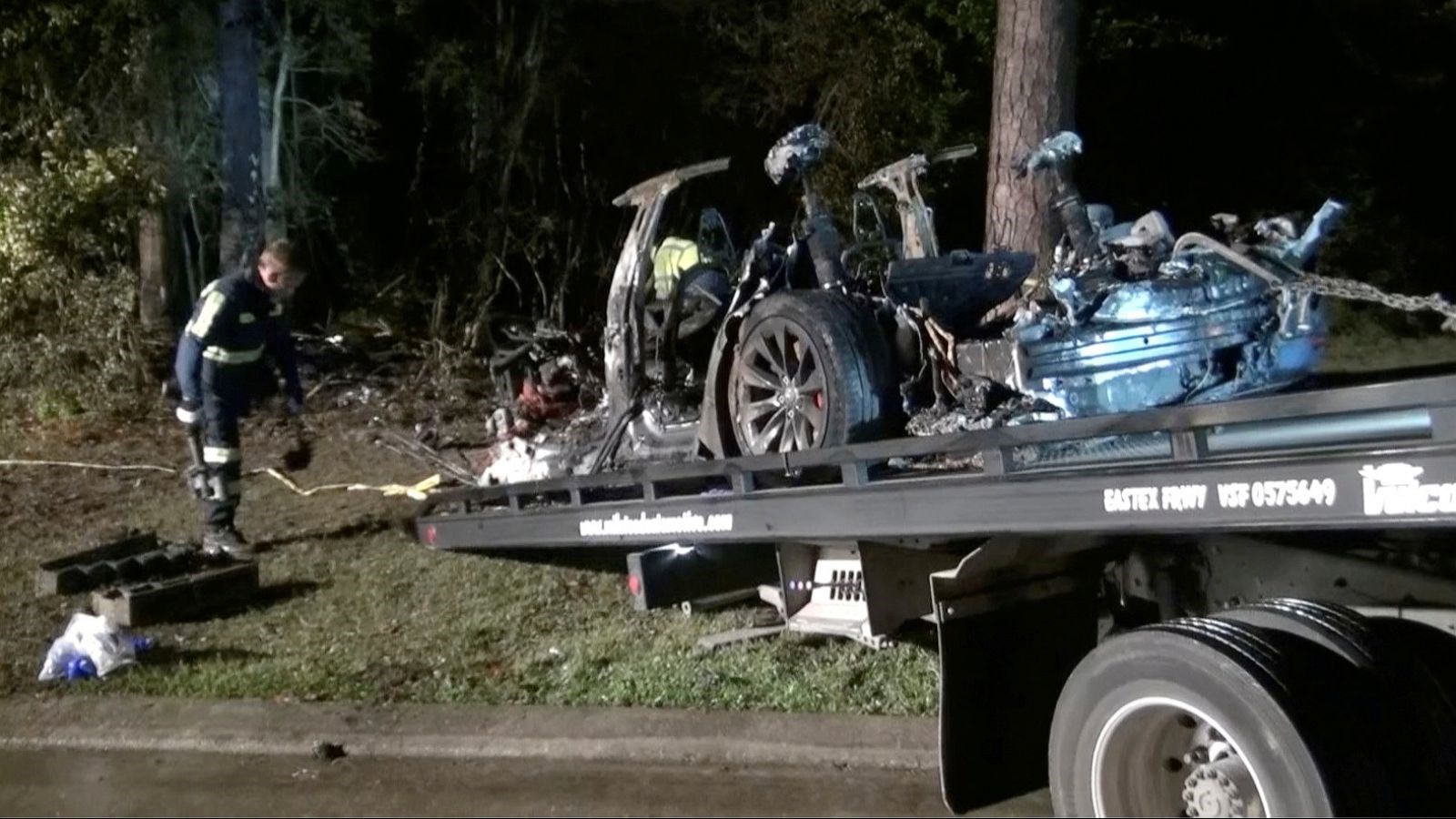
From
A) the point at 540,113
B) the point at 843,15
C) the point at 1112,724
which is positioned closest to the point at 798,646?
the point at 1112,724

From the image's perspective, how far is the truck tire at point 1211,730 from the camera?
349 centimetres

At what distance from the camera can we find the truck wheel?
5.57 m

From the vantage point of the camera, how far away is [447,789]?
5465 millimetres

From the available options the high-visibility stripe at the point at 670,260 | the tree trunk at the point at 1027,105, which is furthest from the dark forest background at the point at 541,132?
the high-visibility stripe at the point at 670,260

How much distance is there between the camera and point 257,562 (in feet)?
27.9

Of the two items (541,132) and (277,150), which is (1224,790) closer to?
(541,132)

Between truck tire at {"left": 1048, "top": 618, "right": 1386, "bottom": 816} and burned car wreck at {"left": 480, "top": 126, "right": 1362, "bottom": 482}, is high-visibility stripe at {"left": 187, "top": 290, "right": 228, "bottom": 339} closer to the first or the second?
burned car wreck at {"left": 480, "top": 126, "right": 1362, "bottom": 482}

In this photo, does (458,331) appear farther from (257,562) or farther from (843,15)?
(257,562)

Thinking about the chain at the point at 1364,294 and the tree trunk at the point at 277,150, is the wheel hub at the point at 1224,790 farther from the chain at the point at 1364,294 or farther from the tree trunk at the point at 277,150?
the tree trunk at the point at 277,150

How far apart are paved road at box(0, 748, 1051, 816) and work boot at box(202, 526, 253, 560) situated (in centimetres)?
280

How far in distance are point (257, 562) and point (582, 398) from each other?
6.78ft

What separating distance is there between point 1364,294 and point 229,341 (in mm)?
6379

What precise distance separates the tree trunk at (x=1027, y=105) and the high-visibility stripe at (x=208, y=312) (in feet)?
15.5

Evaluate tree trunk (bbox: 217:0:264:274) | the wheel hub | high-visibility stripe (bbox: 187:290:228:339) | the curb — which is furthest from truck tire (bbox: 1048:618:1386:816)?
tree trunk (bbox: 217:0:264:274)
